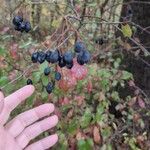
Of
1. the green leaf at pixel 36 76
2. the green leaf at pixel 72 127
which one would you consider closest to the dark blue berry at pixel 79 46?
the green leaf at pixel 36 76

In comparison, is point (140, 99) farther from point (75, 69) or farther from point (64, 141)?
point (75, 69)

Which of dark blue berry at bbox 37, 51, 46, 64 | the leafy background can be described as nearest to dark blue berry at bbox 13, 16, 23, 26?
the leafy background

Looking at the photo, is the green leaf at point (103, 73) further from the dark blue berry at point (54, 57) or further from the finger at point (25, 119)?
the dark blue berry at point (54, 57)

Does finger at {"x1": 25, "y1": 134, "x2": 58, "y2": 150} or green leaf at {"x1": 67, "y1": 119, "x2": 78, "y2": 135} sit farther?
green leaf at {"x1": 67, "y1": 119, "x2": 78, "y2": 135}

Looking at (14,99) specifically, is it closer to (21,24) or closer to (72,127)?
(21,24)

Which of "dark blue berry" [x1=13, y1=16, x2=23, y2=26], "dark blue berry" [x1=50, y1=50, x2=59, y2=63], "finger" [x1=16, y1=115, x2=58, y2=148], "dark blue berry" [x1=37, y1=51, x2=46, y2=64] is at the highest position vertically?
"dark blue berry" [x1=13, y1=16, x2=23, y2=26]

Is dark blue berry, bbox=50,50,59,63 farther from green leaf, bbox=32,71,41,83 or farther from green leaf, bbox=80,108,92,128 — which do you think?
green leaf, bbox=80,108,92,128

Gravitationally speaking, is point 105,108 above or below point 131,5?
below

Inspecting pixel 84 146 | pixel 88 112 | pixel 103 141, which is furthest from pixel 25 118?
pixel 103 141
